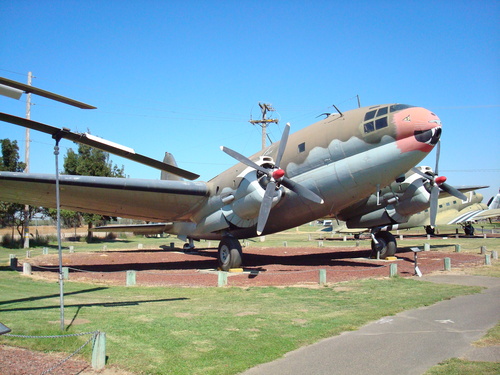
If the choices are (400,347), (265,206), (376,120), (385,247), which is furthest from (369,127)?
(400,347)

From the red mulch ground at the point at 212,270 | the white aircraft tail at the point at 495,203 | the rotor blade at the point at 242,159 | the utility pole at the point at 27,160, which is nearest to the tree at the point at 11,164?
the utility pole at the point at 27,160

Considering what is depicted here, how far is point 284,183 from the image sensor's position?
1733cm

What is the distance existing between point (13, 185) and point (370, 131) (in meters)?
14.4

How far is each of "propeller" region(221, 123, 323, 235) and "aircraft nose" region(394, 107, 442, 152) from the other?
4.02 m

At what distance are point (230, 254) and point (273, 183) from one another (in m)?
4.24

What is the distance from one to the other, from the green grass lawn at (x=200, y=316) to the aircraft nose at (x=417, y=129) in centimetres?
520

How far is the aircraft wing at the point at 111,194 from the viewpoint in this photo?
17016 millimetres

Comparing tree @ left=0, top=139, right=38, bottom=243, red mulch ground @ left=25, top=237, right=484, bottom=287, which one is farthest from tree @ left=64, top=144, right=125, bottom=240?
red mulch ground @ left=25, top=237, right=484, bottom=287

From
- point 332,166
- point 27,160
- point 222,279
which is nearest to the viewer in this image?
point 222,279

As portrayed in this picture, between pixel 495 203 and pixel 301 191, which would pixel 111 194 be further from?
pixel 495 203

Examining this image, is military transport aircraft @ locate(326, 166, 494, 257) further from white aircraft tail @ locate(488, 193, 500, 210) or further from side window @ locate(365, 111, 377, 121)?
white aircraft tail @ locate(488, 193, 500, 210)

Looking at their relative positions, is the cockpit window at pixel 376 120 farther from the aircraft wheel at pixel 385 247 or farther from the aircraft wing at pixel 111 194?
the aircraft wheel at pixel 385 247

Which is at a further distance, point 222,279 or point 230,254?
point 230,254

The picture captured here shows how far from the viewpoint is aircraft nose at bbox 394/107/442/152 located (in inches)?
614
